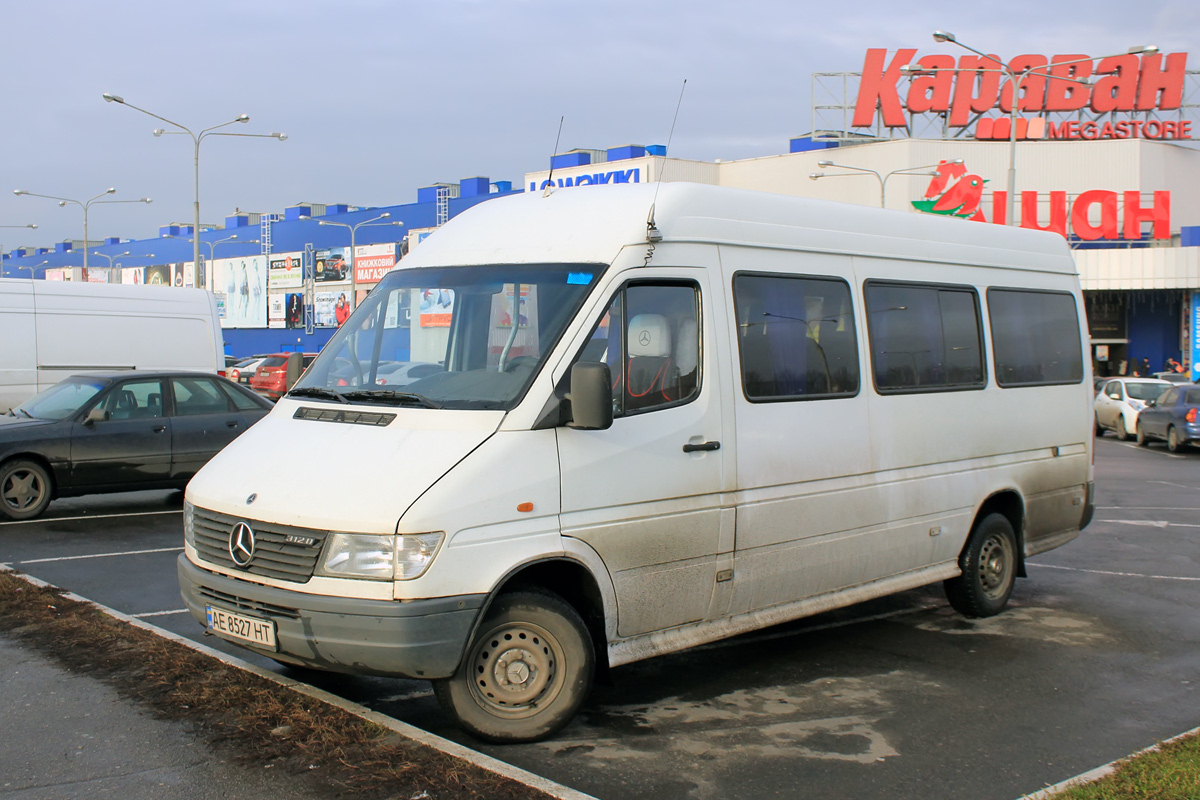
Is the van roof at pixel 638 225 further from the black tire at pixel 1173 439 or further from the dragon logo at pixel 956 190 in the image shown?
the dragon logo at pixel 956 190

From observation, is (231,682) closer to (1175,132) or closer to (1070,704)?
(1070,704)

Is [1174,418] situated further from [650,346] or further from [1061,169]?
[1061,169]

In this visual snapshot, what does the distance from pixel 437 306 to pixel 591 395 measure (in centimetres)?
127

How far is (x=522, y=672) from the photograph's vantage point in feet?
17.2

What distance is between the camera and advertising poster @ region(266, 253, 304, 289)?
265 feet

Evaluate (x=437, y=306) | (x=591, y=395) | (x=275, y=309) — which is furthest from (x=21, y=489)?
(x=275, y=309)


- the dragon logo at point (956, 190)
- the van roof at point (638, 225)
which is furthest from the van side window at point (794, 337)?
the dragon logo at point (956, 190)

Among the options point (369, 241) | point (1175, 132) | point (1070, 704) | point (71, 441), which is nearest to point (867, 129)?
point (1175, 132)

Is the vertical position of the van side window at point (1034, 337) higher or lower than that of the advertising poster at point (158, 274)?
lower

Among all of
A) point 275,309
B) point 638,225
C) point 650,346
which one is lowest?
point 650,346

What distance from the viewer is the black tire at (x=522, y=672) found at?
5.12 meters

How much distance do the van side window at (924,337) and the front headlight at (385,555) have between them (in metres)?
3.35

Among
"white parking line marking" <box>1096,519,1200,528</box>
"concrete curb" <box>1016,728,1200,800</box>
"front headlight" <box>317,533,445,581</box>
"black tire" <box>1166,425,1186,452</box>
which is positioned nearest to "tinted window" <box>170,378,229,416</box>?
"front headlight" <box>317,533,445,581</box>

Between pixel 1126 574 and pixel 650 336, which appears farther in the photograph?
pixel 1126 574
